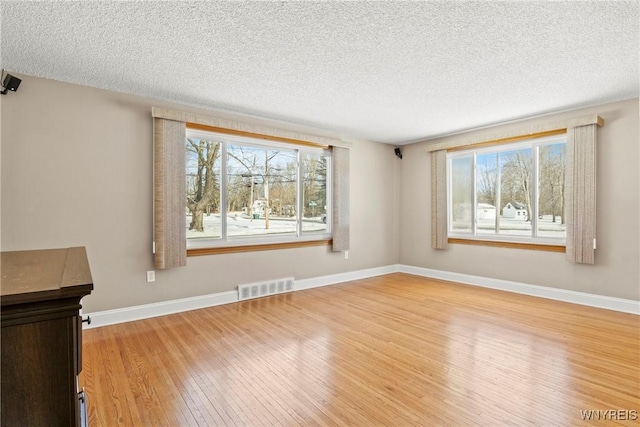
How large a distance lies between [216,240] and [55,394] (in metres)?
3.51

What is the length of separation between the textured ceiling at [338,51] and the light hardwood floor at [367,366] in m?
2.46

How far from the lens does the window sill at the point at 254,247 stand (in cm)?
397

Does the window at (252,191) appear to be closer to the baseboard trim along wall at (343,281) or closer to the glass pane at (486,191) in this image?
the baseboard trim along wall at (343,281)

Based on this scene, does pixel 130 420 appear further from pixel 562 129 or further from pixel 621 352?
pixel 562 129

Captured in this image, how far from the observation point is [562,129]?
4.17m

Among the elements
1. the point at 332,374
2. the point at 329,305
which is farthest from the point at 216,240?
the point at 332,374

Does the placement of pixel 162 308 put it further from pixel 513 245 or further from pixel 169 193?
pixel 513 245

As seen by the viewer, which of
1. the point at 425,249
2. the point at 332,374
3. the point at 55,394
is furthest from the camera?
A: the point at 425,249

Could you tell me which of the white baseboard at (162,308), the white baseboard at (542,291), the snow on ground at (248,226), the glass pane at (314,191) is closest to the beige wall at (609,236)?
the white baseboard at (542,291)

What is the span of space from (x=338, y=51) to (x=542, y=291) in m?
4.14

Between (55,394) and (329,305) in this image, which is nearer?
(55,394)

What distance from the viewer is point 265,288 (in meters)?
4.50

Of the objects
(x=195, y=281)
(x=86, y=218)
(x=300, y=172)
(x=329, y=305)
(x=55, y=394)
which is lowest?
(x=329, y=305)

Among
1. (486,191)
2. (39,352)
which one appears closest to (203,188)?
(39,352)
